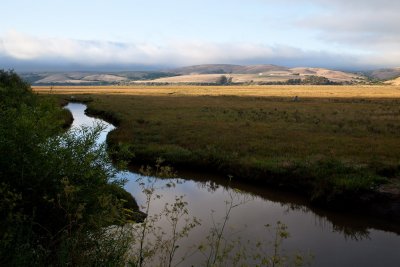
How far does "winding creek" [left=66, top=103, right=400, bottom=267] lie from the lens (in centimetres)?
1279

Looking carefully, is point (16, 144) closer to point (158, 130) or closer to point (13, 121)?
point (13, 121)

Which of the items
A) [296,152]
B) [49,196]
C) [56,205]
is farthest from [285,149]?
[49,196]

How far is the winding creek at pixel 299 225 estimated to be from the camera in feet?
42.0

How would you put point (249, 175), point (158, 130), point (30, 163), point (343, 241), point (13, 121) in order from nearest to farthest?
point (30, 163), point (13, 121), point (343, 241), point (249, 175), point (158, 130)

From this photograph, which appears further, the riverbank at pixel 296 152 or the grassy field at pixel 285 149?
the grassy field at pixel 285 149

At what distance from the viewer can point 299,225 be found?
15359 millimetres

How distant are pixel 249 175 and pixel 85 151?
12.6m

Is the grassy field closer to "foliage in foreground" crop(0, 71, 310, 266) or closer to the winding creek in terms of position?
the winding creek

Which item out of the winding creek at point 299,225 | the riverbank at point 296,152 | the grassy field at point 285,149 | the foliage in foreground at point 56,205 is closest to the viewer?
the foliage in foreground at point 56,205

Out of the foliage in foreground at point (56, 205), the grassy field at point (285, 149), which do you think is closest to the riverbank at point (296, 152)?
the grassy field at point (285, 149)

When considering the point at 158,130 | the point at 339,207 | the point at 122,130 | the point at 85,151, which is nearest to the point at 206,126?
the point at 158,130

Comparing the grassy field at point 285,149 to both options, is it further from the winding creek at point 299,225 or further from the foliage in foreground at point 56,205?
the foliage in foreground at point 56,205

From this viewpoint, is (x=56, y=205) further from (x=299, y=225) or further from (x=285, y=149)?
(x=285, y=149)

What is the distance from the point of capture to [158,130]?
34688mm
